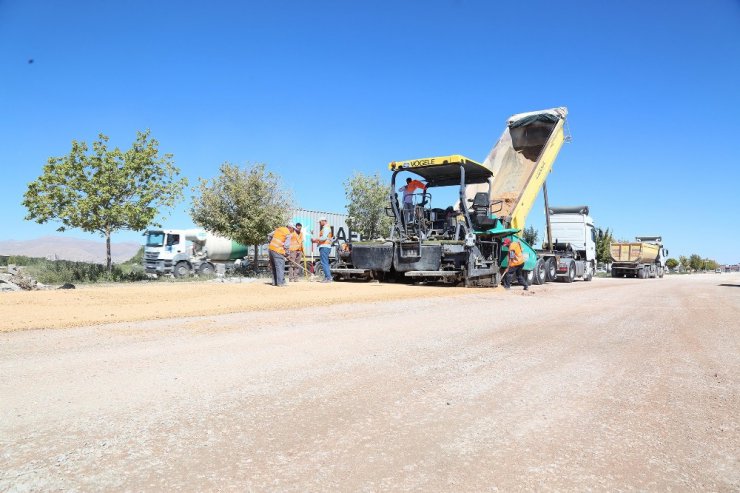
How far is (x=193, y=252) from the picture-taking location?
24141mm

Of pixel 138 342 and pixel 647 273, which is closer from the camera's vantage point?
pixel 138 342

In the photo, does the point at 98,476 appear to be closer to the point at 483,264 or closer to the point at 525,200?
the point at 483,264

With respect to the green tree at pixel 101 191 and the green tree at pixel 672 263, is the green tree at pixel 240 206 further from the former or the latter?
the green tree at pixel 672 263

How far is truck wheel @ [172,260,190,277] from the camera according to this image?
22.6 m

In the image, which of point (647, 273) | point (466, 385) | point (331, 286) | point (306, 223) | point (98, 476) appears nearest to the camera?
point (98, 476)

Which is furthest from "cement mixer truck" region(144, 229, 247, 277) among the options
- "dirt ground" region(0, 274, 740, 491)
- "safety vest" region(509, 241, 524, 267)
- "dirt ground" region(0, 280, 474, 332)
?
"dirt ground" region(0, 274, 740, 491)

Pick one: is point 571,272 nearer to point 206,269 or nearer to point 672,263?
point 206,269

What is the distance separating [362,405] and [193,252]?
2188 centimetres

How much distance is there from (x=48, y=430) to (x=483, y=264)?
37.4 feet

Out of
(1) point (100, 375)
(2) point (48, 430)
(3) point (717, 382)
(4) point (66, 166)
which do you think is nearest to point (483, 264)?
(3) point (717, 382)

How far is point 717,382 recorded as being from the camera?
455 cm

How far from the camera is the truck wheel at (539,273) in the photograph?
1736 centimetres

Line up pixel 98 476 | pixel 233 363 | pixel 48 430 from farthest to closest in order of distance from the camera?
pixel 233 363
pixel 48 430
pixel 98 476

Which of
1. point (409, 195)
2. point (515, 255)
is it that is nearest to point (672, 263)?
point (515, 255)
